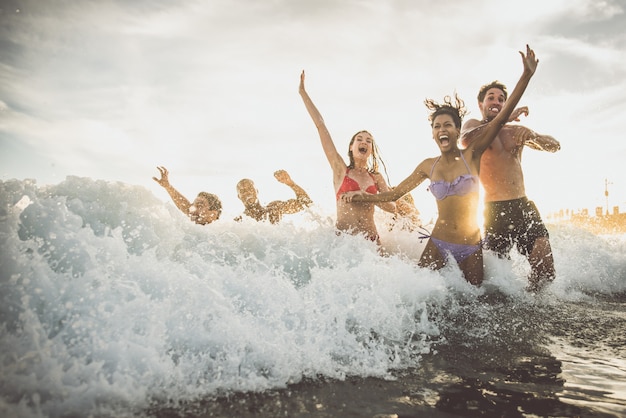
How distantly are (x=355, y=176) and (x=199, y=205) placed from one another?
3.05 meters

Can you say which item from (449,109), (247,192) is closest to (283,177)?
(247,192)

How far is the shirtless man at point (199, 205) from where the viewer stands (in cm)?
667

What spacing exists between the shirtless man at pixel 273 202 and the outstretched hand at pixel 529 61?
404 cm

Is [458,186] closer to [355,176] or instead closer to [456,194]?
Result: [456,194]

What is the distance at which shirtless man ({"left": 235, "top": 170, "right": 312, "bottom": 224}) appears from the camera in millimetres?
6930

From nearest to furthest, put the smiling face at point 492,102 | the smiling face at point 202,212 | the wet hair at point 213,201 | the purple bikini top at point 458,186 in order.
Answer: the purple bikini top at point 458,186, the smiling face at point 492,102, the smiling face at point 202,212, the wet hair at point 213,201

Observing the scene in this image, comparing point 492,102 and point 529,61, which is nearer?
point 529,61

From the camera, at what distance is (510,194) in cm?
455

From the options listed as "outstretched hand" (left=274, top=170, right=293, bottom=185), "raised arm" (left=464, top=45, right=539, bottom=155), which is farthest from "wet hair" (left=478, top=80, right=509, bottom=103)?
"outstretched hand" (left=274, top=170, right=293, bottom=185)

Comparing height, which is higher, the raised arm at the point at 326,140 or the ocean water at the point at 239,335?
the raised arm at the point at 326,140

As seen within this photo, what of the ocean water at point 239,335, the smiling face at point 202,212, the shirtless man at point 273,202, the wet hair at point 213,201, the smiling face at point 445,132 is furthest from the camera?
the shirtless man at point 273,202

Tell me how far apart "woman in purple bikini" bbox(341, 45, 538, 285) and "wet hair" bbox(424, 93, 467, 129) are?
11 millimetres

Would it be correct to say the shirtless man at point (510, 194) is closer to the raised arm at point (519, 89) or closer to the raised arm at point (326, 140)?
the raised arm at point (519, 89)

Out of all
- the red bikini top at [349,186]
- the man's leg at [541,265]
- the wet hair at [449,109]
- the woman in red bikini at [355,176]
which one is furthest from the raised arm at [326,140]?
the man's leg at [541,265]
